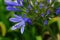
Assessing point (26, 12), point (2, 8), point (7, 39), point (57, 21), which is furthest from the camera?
point (2, 8)

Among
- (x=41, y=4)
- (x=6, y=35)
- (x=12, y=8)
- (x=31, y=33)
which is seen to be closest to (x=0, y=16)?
(x=6, y=35)

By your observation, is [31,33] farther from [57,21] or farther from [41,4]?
[41,4]

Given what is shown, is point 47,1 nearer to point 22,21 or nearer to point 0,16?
point 22,21

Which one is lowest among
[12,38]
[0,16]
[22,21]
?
[12,38]

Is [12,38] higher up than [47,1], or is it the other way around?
[47,1]

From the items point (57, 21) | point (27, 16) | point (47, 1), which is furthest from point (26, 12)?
point (57, 21)

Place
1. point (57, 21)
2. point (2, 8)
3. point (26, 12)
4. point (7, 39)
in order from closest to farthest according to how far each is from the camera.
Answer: point (26, 12), point (7, 39), point (57, 21), point (2, 8)

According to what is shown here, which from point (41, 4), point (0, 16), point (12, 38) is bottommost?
point (12, 38)

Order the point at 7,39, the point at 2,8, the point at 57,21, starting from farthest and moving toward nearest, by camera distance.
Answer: the point at 2,8 → the point at 57,21 → the point at 7,39

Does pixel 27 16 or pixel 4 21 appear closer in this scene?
pixel 27 16
